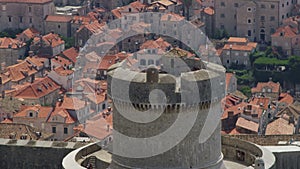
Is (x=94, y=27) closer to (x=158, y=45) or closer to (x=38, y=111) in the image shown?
(x=158, y=45)

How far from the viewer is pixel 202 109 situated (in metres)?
12.6

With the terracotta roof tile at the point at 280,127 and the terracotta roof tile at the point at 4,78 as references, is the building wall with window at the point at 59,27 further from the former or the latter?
the terracotta roof tile at the point at 280,127

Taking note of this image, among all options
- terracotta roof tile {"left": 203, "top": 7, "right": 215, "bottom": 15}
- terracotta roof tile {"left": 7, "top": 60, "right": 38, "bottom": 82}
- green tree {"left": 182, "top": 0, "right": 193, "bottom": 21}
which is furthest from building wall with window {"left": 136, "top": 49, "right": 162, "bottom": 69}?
green tree {"left": 182, "top": 0, "right": 193, "bottom": 21}

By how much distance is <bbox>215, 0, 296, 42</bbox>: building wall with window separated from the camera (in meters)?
63.9

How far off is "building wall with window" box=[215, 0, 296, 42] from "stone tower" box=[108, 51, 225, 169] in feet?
169

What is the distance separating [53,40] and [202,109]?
5170 centimetres

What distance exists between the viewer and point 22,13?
7175 centimetres

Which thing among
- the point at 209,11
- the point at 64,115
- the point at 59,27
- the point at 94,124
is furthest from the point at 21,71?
the point at 94,124

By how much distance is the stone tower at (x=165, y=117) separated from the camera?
1234cm

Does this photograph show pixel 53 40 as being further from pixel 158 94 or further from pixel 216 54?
pixel 158 94

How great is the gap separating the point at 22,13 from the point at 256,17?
734 inches

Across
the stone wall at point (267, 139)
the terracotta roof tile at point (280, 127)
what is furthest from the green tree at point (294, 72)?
the stone wall at point (267, 139)

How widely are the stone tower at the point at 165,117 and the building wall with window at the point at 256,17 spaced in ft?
169

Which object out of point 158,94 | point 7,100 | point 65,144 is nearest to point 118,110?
point 158,94
